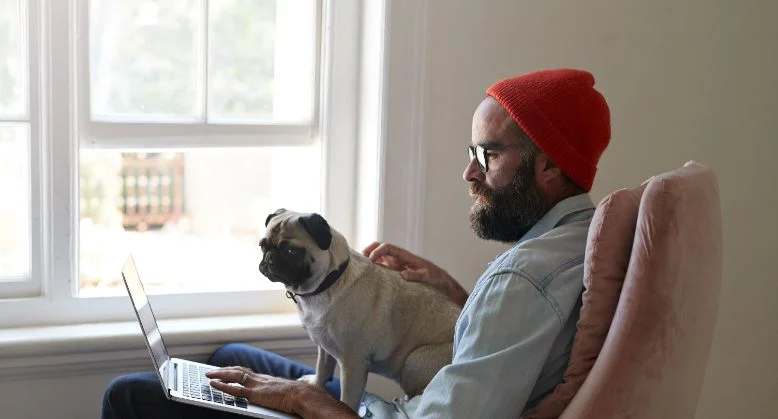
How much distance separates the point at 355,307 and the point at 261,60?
3.05 ft

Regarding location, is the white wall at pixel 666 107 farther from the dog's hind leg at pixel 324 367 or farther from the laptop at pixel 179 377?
the laptop at pixel 179 377

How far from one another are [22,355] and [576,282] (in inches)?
53.0

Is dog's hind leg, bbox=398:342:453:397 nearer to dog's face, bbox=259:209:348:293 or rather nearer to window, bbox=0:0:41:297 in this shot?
dog's face, bbox=259:209:348:293

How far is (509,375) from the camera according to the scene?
157cm

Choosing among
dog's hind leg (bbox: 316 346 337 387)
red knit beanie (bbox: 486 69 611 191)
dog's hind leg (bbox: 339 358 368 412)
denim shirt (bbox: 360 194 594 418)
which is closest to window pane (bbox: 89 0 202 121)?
dog's hind leg (bbox: 316 346 337 387)

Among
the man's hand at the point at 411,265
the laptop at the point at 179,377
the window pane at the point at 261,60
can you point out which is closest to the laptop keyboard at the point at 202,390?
the laptop at the point at 179,377

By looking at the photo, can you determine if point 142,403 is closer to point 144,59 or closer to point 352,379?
point 352,379

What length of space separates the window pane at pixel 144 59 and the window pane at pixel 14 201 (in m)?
0.20

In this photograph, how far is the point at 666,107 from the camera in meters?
2.77

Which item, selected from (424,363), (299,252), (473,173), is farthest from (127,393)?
(473,173)

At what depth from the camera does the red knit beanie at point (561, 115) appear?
173 centimetres

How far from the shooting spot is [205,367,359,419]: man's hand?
1.78 m

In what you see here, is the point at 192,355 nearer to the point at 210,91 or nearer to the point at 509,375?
the point at 210,91

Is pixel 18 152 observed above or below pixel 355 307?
above
